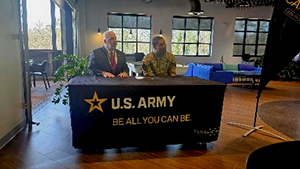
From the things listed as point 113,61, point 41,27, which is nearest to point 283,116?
point 113,61

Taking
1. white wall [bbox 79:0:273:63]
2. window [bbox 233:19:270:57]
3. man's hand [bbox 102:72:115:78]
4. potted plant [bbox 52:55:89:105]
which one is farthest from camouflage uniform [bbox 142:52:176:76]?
window [bbox 233:19:270:57]

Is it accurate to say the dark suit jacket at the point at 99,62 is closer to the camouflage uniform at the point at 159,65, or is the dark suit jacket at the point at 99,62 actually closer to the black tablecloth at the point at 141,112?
the black tablecloth at the point at 141,112

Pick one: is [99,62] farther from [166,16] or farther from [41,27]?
[166,16]

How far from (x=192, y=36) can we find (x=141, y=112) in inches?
381

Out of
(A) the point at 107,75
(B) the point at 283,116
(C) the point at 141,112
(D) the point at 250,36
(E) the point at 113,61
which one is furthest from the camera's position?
(D) the point at 250,36

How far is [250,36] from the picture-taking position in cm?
1199

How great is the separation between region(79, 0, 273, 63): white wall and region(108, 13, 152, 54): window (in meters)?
0.29

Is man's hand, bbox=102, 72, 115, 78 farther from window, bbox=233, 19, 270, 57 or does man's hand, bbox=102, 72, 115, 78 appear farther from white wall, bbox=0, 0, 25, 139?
window, bbox=233, 19, 270, 57

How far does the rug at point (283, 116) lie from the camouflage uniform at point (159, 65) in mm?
2138

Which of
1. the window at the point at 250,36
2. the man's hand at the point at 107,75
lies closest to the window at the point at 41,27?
the man's hand at the point at 107,75

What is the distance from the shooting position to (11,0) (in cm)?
324

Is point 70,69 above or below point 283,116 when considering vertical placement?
above

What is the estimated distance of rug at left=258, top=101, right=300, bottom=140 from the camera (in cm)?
385

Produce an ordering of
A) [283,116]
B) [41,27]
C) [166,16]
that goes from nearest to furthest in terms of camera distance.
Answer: [283,116]
[41,27]
[166,16]
